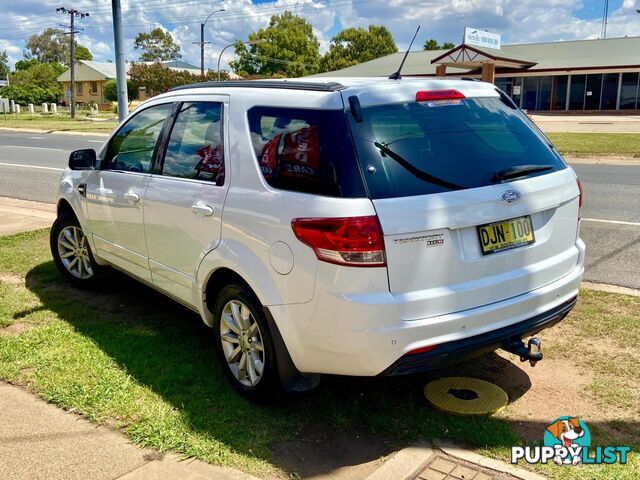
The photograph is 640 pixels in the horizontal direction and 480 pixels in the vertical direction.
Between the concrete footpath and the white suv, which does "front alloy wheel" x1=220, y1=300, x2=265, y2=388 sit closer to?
the white suv

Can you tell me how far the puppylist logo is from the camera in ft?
10.2

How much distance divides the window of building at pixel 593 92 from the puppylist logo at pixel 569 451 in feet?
149

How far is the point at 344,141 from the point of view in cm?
307

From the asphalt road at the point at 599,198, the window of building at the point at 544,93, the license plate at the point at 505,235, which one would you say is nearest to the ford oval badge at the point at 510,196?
the license plate at the point at 505,235

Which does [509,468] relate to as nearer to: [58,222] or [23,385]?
[23,385]

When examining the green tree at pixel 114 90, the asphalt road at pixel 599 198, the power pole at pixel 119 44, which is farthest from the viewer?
the green tree at pixel 114 90

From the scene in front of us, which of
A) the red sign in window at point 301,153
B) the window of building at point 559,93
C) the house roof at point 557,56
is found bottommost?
the red sign in window at point 301,153

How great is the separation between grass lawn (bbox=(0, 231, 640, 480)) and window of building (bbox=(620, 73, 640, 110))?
1696 inches

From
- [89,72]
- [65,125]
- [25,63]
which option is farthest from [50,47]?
[65,125]

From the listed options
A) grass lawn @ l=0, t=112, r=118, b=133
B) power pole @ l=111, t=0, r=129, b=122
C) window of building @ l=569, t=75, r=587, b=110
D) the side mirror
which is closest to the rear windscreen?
the side mirror

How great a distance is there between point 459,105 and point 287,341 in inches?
64.0

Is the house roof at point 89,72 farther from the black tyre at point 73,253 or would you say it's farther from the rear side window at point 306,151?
the rear side window at point 306,151

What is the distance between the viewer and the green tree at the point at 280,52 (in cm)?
8900

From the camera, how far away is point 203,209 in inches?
149
